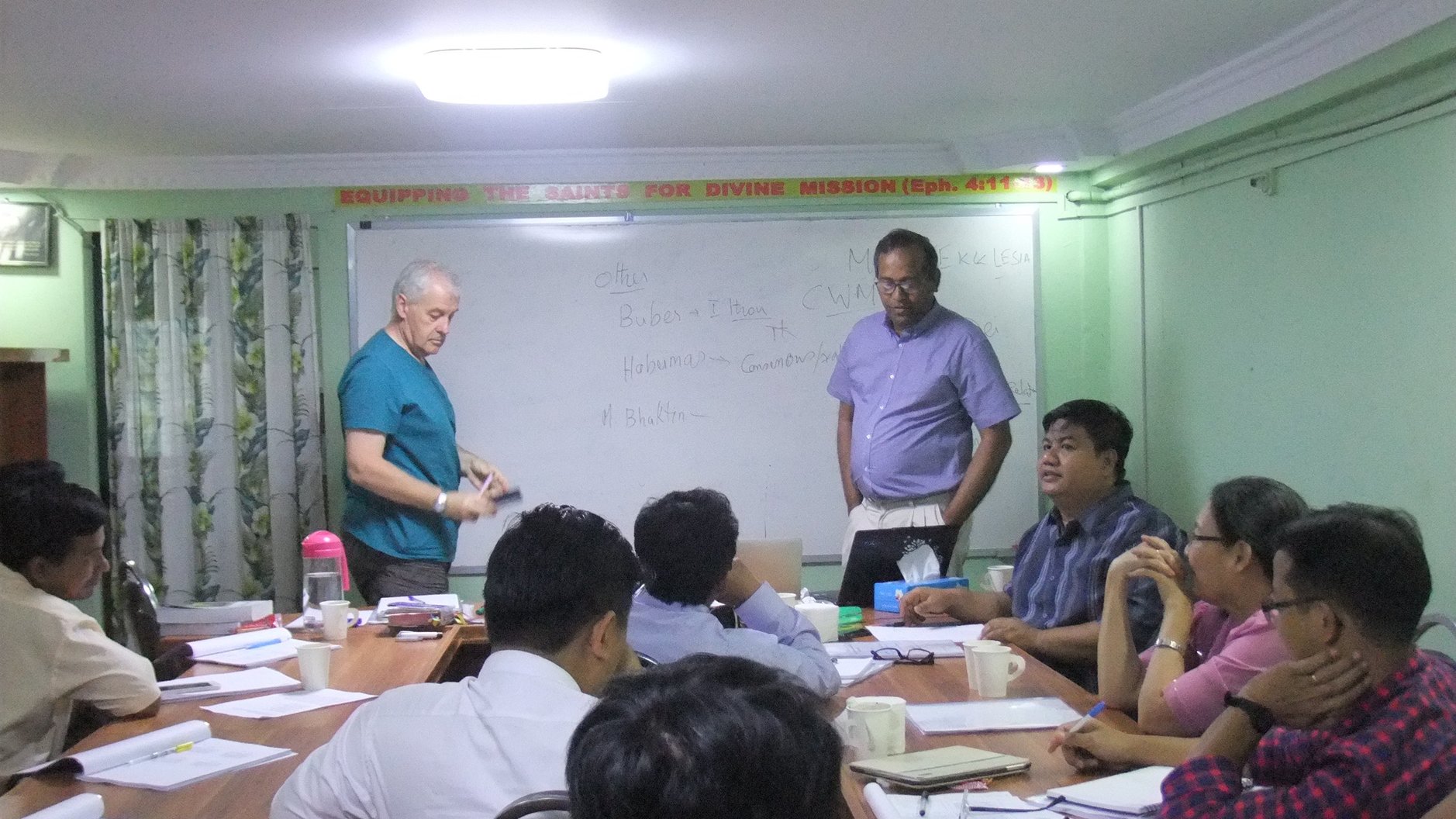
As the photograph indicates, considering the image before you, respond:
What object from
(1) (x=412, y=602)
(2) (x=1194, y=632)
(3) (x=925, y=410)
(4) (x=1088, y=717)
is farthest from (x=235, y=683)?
(3) (x=925, y=410)

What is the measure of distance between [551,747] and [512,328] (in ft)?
12.8

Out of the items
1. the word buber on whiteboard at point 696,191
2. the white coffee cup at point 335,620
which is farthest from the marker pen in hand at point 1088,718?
the word buber on whiteboard at point 696,191

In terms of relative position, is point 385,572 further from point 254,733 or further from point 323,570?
point 254,733

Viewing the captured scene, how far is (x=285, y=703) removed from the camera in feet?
8.71

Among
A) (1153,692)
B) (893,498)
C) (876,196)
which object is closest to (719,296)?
(876,196)

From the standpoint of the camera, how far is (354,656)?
3.15 metres

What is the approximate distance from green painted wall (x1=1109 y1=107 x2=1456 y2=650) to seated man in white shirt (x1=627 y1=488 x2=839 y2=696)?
6.46 ft

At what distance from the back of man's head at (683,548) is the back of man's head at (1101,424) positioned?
108 cm

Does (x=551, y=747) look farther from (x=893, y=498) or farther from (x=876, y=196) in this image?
(x=876, y=196)

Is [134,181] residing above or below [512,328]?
above

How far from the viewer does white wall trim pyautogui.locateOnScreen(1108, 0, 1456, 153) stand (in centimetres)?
318

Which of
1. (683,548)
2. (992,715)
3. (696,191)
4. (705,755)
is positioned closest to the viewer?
(705,755)

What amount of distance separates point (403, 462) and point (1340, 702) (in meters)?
3.16

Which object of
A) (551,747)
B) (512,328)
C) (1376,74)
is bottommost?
(551,747)
